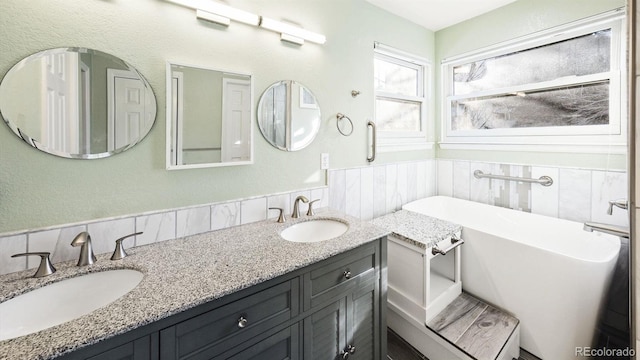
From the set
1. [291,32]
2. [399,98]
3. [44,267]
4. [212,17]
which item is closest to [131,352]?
[44,267]

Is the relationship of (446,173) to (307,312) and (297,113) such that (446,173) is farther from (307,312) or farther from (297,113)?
(307,312)

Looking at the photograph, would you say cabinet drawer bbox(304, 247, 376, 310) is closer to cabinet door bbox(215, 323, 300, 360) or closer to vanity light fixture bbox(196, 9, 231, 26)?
cabinet door bbox(215, 323, 300, 360)

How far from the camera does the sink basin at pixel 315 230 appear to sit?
62.7 inches

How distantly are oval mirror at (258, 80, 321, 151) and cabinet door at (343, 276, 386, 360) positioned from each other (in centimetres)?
98

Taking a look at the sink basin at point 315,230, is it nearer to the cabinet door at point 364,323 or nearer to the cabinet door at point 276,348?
the cabinet door at point 364,323

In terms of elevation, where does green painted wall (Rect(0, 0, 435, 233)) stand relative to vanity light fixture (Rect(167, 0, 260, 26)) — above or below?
below

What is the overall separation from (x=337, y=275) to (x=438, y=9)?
8.13 feet

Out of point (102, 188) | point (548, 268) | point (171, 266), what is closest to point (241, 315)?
point (171, 266)

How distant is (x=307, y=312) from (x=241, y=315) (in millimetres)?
298

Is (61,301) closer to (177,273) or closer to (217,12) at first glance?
(177,273)

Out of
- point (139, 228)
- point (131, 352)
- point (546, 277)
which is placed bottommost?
point (546, 277)

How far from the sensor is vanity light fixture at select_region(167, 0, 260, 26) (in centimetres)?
134

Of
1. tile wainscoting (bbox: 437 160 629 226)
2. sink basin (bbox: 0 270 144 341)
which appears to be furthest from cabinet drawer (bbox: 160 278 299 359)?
tile wainscoting (bbox: 437 160 629 226)

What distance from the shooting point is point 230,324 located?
92 cm
